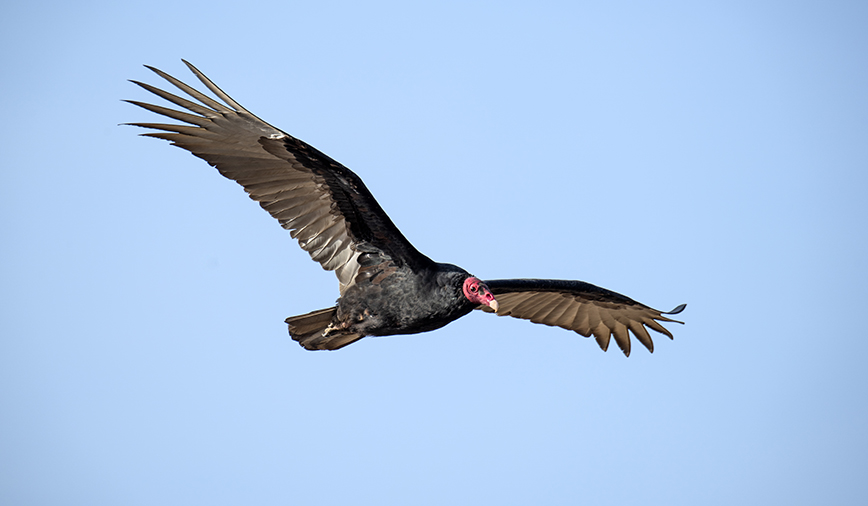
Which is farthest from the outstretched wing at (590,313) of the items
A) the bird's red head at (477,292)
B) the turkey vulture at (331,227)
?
the turkey vulture at (331,227)

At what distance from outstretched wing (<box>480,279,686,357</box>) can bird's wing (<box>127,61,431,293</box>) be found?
277 cm

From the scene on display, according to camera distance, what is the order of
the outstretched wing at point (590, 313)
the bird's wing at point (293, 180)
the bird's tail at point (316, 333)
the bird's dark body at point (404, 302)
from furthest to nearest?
1. the outstretched wing at point (590, 313)
2. the bird's tail at point (316, 333)
3. the bird's dark body at point (404, 302)
4. the bird's wing at point (293, 180)

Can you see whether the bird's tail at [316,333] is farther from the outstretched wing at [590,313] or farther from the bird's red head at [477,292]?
the outstretched wing at [590,313]

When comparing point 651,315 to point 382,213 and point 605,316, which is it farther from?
point 382,213

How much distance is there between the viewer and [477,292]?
7203 millimetres

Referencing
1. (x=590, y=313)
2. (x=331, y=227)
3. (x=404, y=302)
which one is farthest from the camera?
(x=590, y=313)

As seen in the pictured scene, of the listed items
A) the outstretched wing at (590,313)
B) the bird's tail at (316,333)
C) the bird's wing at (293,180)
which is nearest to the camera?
the bird's wing at (293,180)

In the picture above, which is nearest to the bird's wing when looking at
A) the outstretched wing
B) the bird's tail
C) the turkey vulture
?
the turkey vulture

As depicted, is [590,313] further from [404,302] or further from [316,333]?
[316,333]

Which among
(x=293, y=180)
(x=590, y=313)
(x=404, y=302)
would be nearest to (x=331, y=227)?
(x=293, y=180)

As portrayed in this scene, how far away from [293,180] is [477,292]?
6.48ft

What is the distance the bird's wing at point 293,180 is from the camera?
6.79 metres

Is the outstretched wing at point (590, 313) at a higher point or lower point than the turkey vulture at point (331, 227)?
higher

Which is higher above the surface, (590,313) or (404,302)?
(590,313)
